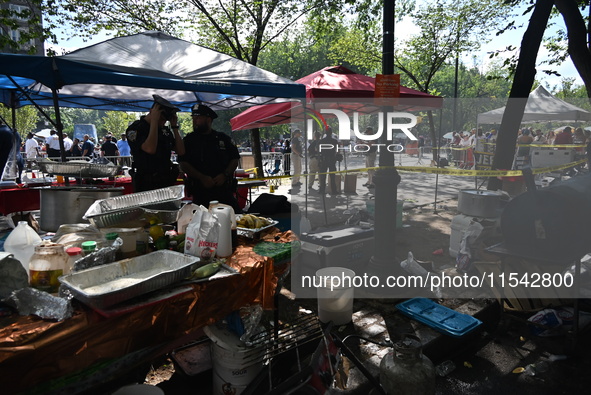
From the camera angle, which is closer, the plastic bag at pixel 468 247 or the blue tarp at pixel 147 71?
the blue tarp at pixel 147 71

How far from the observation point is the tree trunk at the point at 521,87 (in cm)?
798

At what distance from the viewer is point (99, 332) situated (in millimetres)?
1789

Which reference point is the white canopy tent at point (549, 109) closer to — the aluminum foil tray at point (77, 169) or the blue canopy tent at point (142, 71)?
the blue canopy tent at point (142, 71)

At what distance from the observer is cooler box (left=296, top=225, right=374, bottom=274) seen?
4.74 m

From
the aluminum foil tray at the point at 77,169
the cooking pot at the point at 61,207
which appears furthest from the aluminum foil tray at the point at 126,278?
the aluminum foil tray at the point at 77,169

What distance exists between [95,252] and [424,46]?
75.1 ft

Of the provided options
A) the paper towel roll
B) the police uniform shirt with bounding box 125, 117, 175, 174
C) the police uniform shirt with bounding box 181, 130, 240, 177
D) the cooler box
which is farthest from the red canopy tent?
the paper towel roll

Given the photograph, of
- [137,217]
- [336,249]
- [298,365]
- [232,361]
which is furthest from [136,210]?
[336,249]

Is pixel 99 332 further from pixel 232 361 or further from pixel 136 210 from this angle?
pixel 136 210

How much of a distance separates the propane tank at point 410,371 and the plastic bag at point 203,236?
1.54m

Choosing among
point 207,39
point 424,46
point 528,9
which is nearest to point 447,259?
point 528,9

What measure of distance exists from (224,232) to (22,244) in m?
1.22

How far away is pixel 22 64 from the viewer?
152 inches

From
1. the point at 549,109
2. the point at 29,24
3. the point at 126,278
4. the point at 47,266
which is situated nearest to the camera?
the point at 47,266
